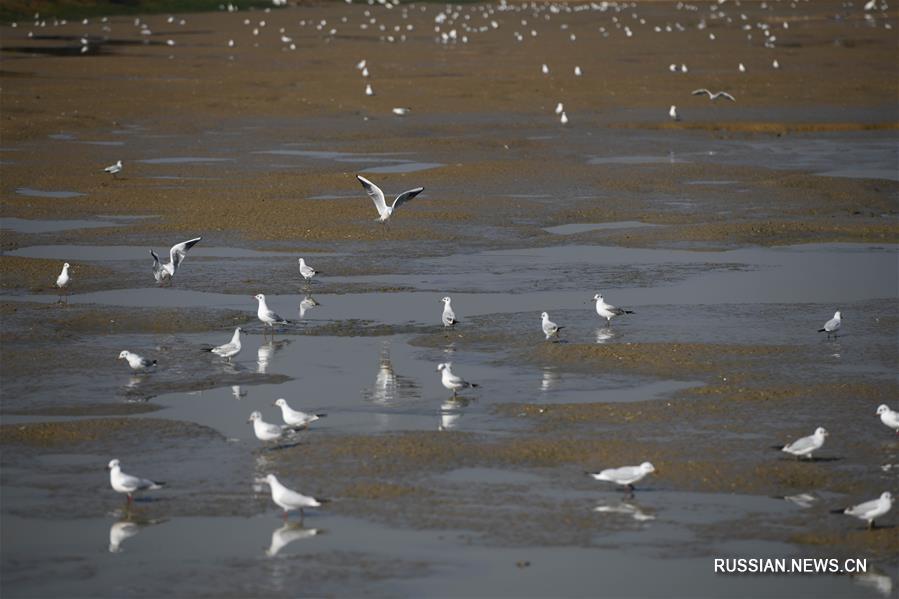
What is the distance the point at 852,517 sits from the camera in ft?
37.4

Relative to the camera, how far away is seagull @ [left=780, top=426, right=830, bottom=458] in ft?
41.1

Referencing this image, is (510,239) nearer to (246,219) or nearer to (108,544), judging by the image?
(246,219)

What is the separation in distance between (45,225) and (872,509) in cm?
1807

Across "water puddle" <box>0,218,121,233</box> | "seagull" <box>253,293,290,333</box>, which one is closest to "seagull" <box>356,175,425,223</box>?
"seagull" <box>253,293,290,333</box>

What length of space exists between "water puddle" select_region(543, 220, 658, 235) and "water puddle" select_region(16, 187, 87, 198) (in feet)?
31.8

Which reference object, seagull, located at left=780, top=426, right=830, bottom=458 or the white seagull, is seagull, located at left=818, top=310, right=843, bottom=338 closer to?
seagull, located at left=780, top=426, right=830, bottom=458

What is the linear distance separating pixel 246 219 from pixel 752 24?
2638 inches

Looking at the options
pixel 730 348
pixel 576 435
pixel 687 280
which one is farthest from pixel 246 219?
pixel 576 435

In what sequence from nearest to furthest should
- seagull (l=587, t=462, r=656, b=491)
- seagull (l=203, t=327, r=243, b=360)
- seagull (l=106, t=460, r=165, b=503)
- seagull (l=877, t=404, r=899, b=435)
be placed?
seagull (l=106, t=460, r=165, b=503)
seagull (l=587, t=462, r=656, b=491)
seagull (l=877, t=404, r=899, b=435)
seagull (l=203, t=327, r=243, b=360)

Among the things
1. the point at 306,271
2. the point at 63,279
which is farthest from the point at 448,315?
the point at 63,279

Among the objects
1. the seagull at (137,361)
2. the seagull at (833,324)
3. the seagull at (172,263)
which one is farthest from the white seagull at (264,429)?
the seagull at (172,263)

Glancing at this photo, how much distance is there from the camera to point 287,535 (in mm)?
11180

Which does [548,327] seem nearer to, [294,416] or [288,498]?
[294,416]

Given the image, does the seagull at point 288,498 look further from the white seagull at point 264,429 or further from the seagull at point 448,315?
the seagull at point 448,315
